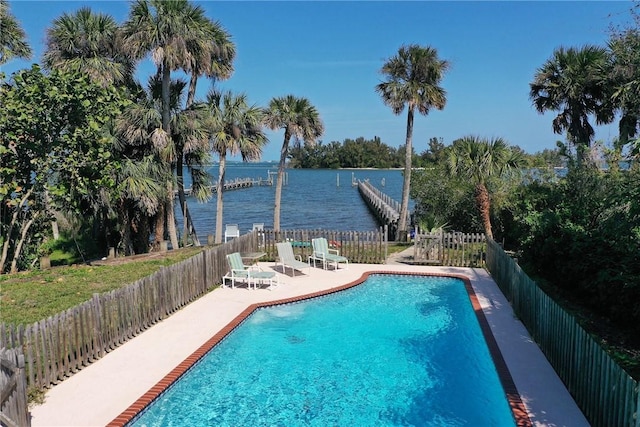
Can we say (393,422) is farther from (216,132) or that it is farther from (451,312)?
(216,132)

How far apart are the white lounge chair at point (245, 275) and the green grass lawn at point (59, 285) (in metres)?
2.80

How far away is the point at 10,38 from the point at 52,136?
6.78 metres

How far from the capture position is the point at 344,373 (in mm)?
7992

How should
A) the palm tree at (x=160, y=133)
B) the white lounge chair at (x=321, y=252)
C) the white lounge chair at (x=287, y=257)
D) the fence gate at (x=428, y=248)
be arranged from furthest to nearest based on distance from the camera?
1. the fence gate at (x=428, y=248)
2. the palm tree at (x=160, y=133)
3. the white lounge chair at (x=321, y=252)
4. the white lounge chair at (x=287, y=257)

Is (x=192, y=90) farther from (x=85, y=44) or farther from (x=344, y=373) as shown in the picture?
(x=344, y=373)

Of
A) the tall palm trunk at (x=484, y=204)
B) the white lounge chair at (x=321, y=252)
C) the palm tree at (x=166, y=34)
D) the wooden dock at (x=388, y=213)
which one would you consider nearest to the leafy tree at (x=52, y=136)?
the palm tree at (x=166, y=34)

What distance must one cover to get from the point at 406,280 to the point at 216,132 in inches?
367

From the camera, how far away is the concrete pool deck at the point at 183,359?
6.14m

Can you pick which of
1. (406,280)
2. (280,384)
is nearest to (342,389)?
(280,384)

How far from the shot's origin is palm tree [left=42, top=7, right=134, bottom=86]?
16.1m

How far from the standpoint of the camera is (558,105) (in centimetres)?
1988

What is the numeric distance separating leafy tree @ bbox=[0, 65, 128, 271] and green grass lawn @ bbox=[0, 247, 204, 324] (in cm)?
173

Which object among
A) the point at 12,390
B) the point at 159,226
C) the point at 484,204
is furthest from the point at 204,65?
the point at 12,390

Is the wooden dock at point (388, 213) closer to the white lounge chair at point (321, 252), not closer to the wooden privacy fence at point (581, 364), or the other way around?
the white lounge chair at point (321, 252)
